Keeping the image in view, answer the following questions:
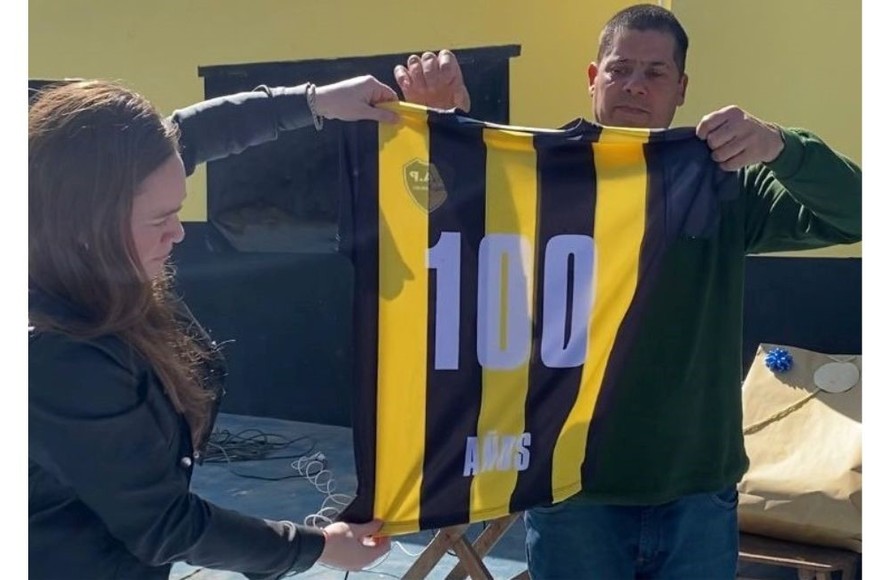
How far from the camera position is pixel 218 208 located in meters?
6.46

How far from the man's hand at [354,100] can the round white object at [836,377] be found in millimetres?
2337

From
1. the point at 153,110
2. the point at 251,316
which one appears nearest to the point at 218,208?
the point at 251,316

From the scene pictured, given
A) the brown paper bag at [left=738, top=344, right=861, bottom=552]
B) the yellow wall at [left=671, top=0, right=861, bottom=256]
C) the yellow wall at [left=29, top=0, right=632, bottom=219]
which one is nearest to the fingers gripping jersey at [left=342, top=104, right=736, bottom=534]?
the brown paper bag at [left=738, top=344, right=861, bottom=552]

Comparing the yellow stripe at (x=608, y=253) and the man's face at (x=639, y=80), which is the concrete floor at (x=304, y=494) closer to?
the yellow stripe at (x=608, y=253)

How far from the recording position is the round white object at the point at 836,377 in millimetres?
3570

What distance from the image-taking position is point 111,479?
1438 mm

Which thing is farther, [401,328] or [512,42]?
[512,42]

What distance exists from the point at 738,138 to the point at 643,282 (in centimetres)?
36

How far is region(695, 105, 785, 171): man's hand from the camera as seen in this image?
191cm

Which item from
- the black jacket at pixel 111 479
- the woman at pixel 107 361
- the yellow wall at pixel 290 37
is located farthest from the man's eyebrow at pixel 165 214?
the yellow wall at pixel 290 37

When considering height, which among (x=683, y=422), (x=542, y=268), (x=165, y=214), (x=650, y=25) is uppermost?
(x=650, y=25)

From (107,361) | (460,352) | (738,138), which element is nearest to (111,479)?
(107,361)

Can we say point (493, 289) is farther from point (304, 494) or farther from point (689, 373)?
point (304, 494)

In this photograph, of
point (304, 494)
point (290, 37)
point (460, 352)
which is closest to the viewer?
point (460, 352)
